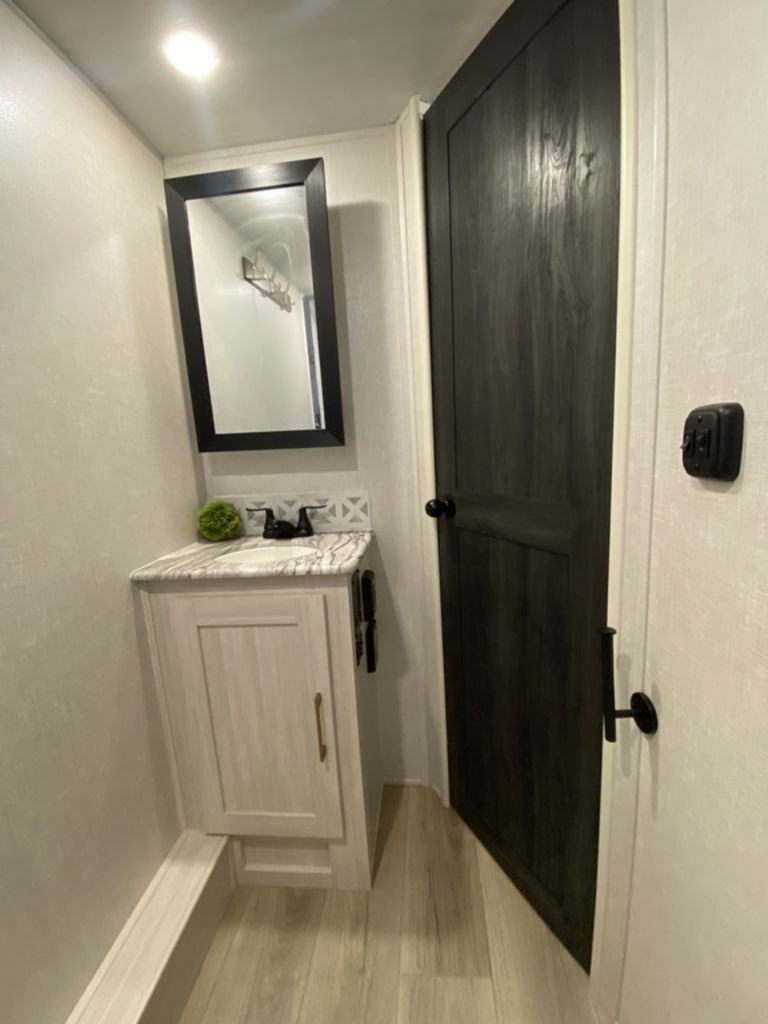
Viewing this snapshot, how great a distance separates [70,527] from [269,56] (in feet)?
3.97

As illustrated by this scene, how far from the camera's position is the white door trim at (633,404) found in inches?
24.1

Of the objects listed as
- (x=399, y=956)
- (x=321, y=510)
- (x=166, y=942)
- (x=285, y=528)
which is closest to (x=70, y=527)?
(x=285, y=528)

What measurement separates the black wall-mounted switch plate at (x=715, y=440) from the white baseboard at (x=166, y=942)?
1.46 m

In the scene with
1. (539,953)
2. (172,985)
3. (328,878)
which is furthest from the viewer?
(328,878)

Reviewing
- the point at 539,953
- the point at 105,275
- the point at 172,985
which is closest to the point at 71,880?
the point at 172,985

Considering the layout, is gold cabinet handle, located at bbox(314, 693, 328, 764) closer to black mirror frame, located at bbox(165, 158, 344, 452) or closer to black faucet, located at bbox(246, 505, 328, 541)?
black faucet, located at bbox(246, 505, 328, 541)

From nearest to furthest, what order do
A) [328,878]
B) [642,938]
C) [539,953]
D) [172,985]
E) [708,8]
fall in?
[708,8]
[642,938]
[172,985]
[539,953]
[328,878]

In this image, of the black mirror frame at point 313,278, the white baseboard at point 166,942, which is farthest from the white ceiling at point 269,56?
the white baseboard at point 166,942

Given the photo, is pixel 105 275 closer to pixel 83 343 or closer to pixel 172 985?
pixel 83 343

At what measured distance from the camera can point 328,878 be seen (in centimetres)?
126

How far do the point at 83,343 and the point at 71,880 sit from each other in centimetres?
118

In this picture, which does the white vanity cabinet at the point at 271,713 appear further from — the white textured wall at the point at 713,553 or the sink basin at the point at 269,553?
the white textured wall at the point at 713,553

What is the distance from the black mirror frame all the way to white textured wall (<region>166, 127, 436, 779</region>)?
0.28 feet

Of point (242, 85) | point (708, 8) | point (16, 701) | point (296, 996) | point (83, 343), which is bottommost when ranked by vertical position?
point (296, 996)
